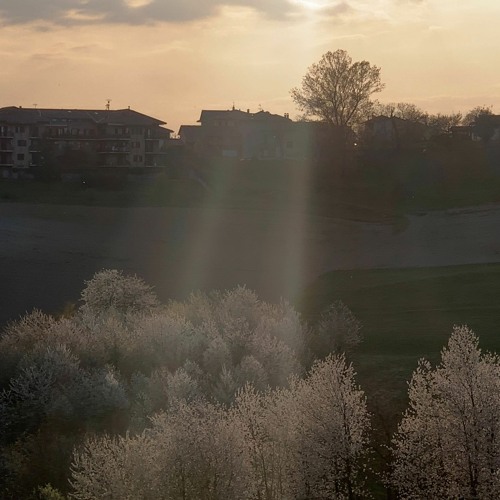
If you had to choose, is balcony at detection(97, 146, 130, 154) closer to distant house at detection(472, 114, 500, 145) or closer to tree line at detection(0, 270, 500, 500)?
distant house at detection(472, 114, 500, 145)

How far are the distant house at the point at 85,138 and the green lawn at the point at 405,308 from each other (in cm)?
5361

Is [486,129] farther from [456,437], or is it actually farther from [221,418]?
[221,418]

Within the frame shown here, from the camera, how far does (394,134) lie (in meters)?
103

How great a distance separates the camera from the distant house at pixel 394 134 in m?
101

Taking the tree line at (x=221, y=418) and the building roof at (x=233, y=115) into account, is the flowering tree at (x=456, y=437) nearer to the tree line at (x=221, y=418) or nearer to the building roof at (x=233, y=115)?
the tree line at (x=221, y=418)

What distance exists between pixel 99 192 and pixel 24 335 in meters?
54.6

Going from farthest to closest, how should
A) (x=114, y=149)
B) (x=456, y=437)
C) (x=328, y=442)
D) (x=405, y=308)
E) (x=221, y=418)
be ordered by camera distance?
1. (x=114, y=149)
2. (x=405, y=308)
3. (x=221, y=418)
4. (x=328, y=442)
5. (x=456, y=437)

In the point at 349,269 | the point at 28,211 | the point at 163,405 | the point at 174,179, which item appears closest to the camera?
the point at 163,405

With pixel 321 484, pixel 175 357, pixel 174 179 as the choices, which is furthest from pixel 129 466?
pixel 174 179

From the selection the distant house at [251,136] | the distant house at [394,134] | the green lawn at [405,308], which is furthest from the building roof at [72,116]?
the green lawn at [405,308]

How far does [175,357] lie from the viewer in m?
31.0

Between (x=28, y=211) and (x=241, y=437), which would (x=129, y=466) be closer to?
(x=241, y=437)

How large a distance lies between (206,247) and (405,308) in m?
24.6

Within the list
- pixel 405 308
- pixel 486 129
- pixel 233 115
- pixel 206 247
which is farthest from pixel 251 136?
pixel 405 308
